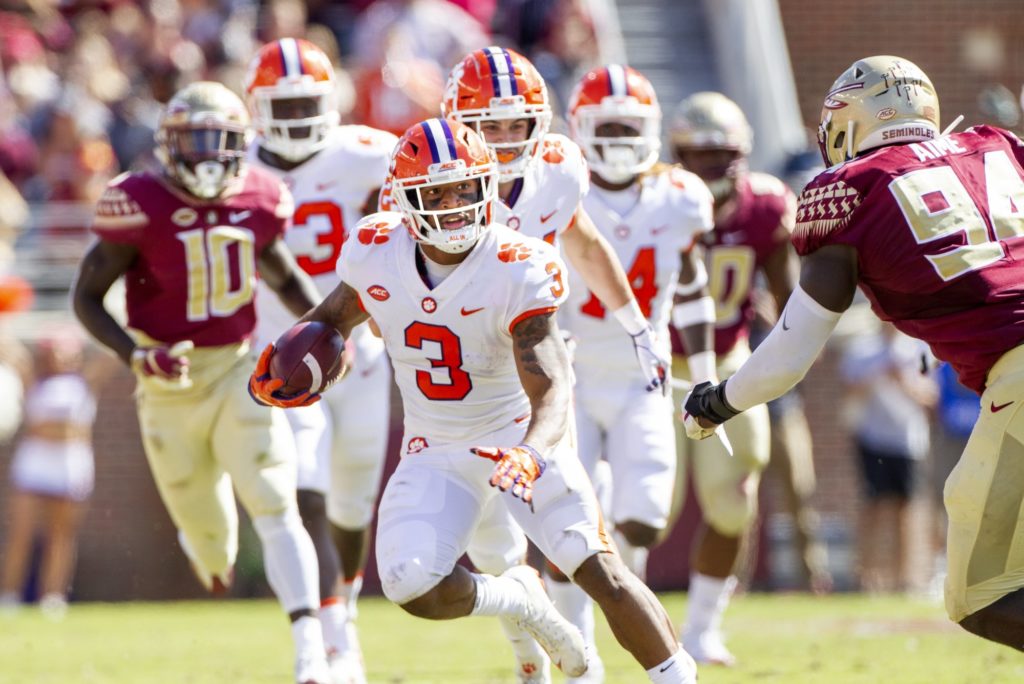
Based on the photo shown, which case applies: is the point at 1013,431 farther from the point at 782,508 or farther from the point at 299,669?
the point at 782,508

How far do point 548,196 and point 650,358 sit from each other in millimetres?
714

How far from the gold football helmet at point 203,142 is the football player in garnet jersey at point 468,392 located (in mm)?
1422

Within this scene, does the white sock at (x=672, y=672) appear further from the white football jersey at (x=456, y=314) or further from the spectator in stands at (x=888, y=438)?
the spectator in stands at (x=888, y=438)

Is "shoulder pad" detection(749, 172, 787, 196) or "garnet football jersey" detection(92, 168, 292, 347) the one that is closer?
"garnet football jersey" detection(92, 168, 292, 347)

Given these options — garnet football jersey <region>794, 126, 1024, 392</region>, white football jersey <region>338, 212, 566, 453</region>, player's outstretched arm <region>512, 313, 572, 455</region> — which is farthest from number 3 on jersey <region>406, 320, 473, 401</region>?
garnet football jersey <region>794, 126, 1024, 392</region>

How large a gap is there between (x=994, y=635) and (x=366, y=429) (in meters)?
3.07

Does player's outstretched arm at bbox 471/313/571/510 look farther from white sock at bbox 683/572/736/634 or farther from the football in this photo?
white sock at bbox 683/572/736/634

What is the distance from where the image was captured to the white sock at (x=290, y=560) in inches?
246

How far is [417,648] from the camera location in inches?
339

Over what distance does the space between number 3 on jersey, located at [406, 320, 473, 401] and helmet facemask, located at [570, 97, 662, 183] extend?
207 centimetres

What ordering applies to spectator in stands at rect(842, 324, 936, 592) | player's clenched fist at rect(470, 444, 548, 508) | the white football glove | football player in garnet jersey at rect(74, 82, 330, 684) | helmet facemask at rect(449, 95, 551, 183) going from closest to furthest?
player's clenched fist at rect(470, 444, 548, 508) < helmet facemask at rect(449, 95, 551, 183) < the white football glove < football player in garnet jersey at rect(74, 82, 330, 684) < spectator in stands at rect(842, 324, 936, 592)

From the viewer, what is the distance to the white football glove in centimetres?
623

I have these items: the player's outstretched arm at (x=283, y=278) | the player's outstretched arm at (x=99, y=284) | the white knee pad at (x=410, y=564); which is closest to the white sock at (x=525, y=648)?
the white knee pad at (x=410, y=564)

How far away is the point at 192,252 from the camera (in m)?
6.54
